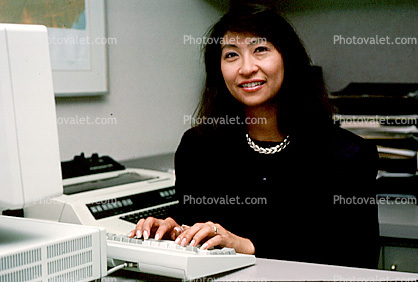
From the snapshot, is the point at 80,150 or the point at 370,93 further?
the point at 370,93

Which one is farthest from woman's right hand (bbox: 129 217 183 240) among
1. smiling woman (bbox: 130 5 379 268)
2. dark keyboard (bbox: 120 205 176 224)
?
smiling woman (bbox: 130 5 379 268)

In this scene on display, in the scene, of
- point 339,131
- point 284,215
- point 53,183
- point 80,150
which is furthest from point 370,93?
point 53,183

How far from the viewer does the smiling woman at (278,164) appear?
145 cm

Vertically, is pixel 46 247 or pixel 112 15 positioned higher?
pixel 112 15

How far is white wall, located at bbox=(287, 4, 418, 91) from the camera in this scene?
7.09 feet

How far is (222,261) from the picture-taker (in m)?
0.85

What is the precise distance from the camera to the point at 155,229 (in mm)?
1084

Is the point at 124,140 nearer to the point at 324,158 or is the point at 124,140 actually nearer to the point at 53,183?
the point at 324,158

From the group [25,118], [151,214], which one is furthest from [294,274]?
[151,214]

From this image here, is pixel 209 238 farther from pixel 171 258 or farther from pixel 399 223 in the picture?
pixel 399 223

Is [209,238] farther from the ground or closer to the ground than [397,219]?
farther from the ground

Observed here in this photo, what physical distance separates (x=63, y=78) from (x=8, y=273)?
110 centimetres

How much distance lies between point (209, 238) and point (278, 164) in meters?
0.56

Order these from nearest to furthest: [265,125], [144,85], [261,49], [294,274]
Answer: [294,274]
[261,49]
[265,125]
[144,85]
